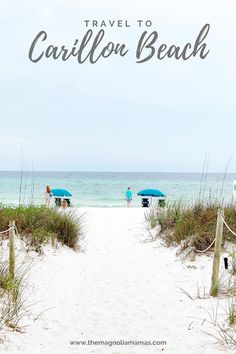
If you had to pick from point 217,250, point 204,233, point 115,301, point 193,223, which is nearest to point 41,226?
point 115,301

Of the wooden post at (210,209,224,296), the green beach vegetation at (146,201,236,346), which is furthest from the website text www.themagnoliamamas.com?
the wooden post at (210,209,224,296)

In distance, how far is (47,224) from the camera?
823 centimetres

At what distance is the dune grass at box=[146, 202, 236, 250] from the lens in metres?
7.61

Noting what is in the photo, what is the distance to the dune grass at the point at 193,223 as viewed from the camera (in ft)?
25.0

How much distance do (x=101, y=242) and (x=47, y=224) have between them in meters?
2.20

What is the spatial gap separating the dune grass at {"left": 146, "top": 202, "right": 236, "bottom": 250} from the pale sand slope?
15.3 inches

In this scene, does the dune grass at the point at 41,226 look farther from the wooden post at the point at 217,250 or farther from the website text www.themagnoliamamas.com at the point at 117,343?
the wooden post at the point at 217,250

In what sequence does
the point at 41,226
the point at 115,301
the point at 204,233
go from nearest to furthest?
1. the point at 115,301
2. the point at 204,233
3. the point at 41,226

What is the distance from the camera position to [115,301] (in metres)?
5.86

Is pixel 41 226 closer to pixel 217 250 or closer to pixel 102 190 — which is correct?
pixel 217 250

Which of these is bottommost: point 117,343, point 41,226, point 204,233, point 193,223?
point 117,343

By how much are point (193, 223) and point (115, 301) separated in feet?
9.84

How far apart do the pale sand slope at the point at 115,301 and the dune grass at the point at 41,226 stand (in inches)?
12.3

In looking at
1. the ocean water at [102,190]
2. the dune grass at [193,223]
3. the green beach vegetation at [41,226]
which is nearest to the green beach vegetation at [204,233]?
the dune grass at [193,223]
